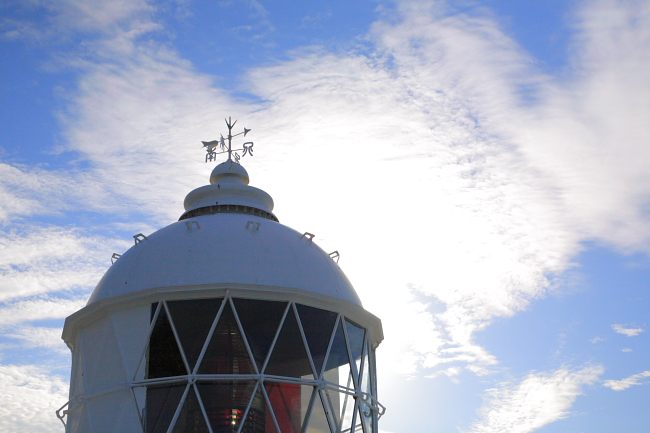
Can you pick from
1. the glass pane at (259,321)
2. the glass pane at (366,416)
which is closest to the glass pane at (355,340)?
the glass pane at (366,416)

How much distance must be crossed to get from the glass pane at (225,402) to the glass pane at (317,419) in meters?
2.04

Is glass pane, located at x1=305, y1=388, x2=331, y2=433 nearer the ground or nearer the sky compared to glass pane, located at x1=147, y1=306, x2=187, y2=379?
nearer the ground

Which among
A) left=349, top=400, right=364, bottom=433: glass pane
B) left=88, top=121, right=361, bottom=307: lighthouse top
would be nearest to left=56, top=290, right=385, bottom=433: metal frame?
left=349, top=400, right=364, bottom=433: glass pane

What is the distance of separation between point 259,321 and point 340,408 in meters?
4.16

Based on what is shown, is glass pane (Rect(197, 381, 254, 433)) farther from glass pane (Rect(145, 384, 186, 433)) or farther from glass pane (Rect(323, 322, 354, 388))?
glass pane (Rect(323, 322, 354, 388))

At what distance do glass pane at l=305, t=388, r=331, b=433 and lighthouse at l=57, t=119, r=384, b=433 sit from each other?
0.12 ft

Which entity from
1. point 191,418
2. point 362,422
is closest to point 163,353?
point 191,418

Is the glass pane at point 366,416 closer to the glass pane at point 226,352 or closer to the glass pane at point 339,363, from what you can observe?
the glass pane at point 339,363

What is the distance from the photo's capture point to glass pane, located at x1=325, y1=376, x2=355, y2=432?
75.8 ft

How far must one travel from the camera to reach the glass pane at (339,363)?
23.5m

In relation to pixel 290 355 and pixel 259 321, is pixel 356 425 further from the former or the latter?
pixel 259 321

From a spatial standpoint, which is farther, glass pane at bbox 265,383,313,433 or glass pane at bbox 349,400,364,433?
glass pane at bbox 349,400,364,433

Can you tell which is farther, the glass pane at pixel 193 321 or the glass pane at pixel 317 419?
the glass pane at pixel 317 419

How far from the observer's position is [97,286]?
85.0 ft
